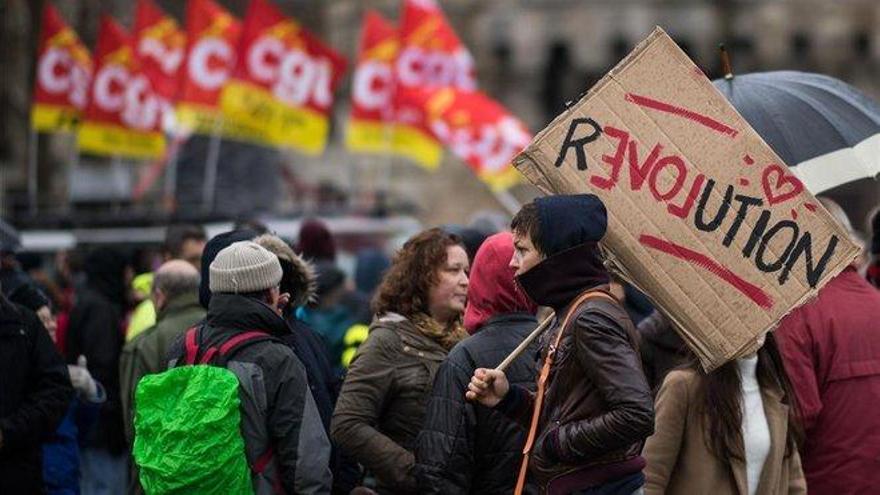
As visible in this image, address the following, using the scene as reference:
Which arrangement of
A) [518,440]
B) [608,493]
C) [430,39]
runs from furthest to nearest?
1. [430,39]
2. [518,440]
3. [608,493]

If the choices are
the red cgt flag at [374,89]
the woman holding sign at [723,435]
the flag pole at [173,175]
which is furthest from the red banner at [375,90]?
the woman holding sign at [723,435]

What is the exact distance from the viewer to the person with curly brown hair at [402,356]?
805 centimetres

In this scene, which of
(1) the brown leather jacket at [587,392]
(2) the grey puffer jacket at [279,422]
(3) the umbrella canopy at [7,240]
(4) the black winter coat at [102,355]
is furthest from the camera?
(4) the black winter coat at [102,355]

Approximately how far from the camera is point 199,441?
24.1ft

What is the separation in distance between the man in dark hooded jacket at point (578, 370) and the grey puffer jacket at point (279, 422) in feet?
2.48

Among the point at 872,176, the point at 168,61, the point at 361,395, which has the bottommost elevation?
the point at 168,61

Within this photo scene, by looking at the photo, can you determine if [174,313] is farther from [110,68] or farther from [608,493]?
[110,68]

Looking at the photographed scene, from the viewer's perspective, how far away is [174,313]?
10.2 m

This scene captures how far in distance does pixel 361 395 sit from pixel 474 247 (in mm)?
1863

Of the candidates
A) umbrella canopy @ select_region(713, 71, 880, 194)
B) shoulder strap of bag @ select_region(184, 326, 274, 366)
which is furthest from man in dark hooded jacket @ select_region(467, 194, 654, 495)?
umbrella canopy @ select_region(713, 71, 880, 194)

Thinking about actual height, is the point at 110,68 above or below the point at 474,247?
below

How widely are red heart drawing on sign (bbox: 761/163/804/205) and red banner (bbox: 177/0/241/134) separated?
16622mm

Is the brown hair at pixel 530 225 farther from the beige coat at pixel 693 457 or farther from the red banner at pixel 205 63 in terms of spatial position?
the red banner at pixel 205 63

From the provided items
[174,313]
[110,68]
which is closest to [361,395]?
[174,313]
